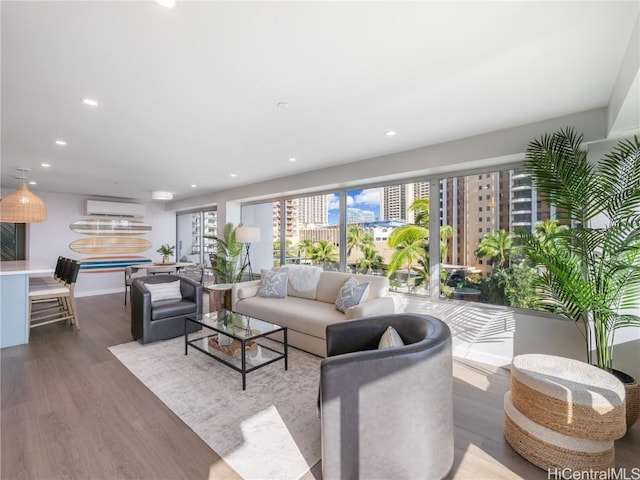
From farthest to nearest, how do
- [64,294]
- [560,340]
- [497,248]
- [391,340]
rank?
[64,294]
[497,248]
[560,340]
[391,340]

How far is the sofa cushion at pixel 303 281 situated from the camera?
435 cm

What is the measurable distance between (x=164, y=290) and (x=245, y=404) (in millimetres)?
2352

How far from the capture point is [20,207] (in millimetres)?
3959

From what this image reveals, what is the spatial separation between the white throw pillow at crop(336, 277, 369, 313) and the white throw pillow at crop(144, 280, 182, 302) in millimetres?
2323

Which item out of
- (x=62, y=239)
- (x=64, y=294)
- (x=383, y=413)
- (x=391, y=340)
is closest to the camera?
(x=383, y=413)

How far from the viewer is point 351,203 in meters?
4.94

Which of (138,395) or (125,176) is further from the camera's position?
(125,176)

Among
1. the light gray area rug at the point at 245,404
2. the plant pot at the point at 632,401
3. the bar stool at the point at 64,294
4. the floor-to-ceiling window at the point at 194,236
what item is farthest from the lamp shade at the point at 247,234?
the plant pot at the point at 632,401

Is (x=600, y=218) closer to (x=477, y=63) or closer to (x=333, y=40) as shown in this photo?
(x=477, y=63)

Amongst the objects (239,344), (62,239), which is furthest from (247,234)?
(62,239)

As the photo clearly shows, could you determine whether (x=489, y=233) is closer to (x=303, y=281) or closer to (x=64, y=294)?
(x=303, y=281)

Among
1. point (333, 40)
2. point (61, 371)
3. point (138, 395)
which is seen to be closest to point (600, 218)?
point (333, 40)

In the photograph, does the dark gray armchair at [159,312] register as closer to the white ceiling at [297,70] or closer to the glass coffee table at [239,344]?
the glass coffee table at [239,344]

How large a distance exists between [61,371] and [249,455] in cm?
241
